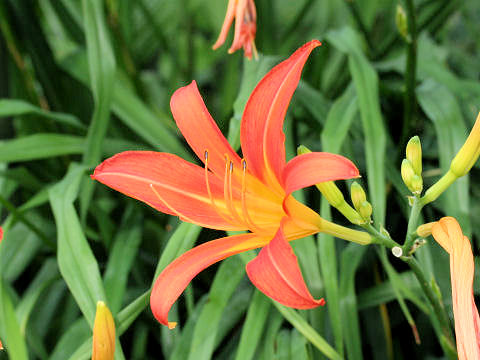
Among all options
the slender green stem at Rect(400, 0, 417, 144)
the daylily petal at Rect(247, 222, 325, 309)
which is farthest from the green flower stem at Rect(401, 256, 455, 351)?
the slender green stem at Rect(400, 0, 417, 144)

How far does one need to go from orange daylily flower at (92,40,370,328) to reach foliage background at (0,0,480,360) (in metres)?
0.17

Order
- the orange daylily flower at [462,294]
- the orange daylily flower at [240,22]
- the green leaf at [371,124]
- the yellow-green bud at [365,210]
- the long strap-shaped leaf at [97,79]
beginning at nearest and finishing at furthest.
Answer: the orange daylily flower at [462,294], the yellow-green bud at [365,210], the orange daylily flower at [240,22], the green leaf at [371,124], the long strap-shaped leaf at [97,79]

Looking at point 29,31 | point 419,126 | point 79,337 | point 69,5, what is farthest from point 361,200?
point 69,5

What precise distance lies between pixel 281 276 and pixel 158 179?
0.18 meters

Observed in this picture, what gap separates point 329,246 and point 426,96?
42 cm

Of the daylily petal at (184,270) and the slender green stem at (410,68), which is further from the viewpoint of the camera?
the slender green stem at (410,68)

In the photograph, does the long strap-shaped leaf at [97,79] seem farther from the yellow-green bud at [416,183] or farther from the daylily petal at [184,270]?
the yellow-green bud at [416,183]

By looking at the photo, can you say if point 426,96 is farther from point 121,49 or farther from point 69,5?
point 69,5

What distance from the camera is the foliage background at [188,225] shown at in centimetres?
77

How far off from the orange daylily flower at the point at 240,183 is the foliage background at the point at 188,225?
172 mm

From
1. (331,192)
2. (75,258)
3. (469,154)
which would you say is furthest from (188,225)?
(469,154)

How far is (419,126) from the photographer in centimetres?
115

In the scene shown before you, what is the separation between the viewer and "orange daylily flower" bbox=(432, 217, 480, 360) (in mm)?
409

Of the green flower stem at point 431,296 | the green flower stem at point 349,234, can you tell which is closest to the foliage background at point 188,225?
the green flower stem at point 431,296
